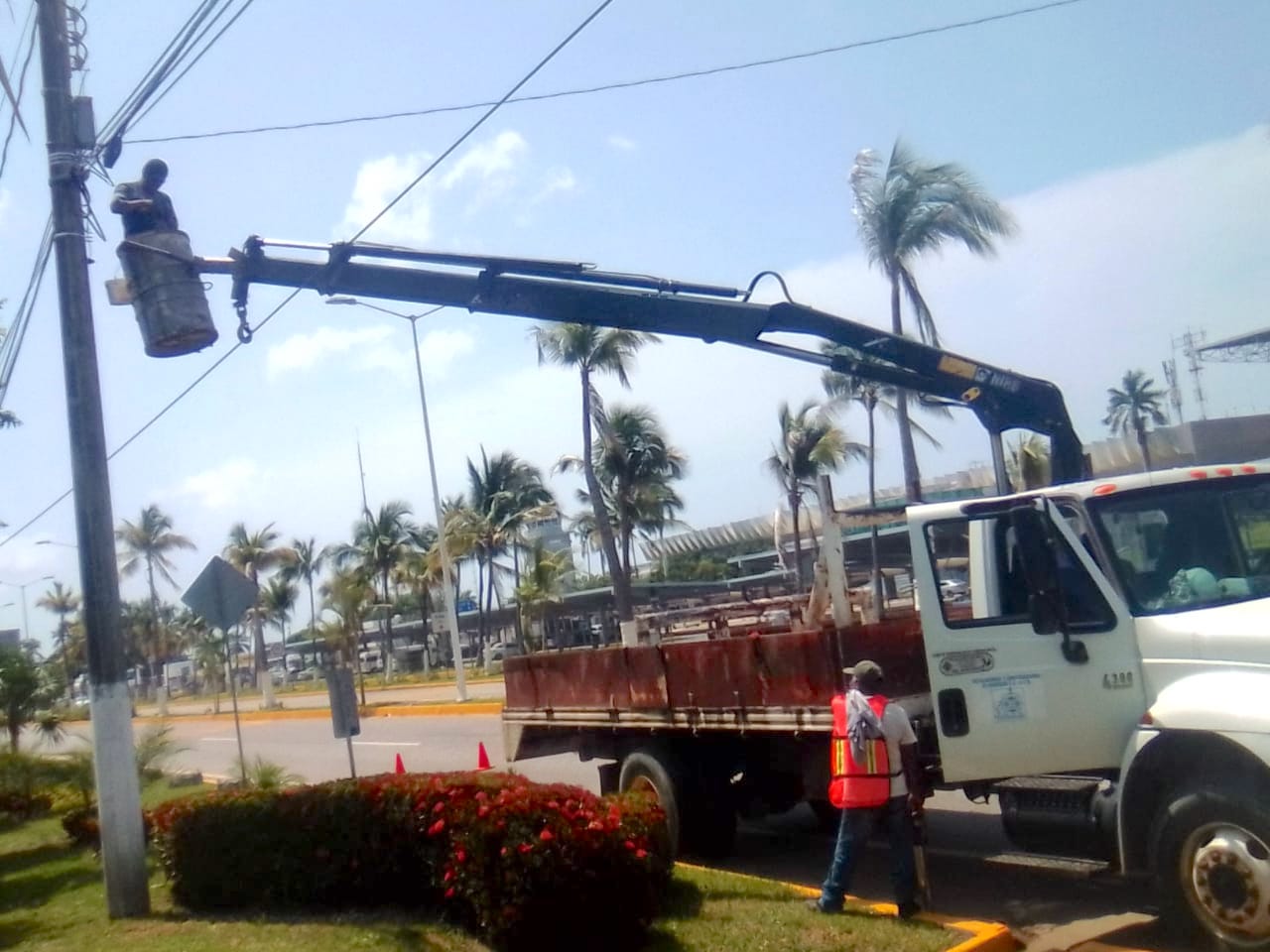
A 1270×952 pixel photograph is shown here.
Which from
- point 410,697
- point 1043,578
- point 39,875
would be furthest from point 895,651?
point 410,697

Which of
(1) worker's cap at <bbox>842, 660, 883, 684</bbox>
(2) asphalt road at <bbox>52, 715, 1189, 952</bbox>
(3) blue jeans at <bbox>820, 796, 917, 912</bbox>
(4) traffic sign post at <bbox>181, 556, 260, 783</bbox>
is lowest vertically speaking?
(2) asphalt road at <bbox>52, 715, 1189, 952</bbox>

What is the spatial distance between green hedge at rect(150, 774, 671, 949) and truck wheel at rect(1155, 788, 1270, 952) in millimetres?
2690

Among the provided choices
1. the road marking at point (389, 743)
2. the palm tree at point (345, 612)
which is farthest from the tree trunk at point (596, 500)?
the palm tree at point (345, 612)

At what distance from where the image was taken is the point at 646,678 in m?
10.3

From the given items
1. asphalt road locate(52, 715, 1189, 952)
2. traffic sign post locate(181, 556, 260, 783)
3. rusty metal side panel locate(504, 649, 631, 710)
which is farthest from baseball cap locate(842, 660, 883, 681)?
traffic sign post locate(181, 556, 260, 783)

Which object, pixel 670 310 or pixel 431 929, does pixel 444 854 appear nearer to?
pixel 431 929

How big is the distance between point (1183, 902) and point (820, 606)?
→ 11.3ft

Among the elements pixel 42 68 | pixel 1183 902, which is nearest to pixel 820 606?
pixel 1183 902

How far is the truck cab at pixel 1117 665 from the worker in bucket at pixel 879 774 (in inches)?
9.1

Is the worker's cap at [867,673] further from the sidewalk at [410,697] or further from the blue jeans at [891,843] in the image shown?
the sidewalk at [410,697]

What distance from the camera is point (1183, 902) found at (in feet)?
20.6

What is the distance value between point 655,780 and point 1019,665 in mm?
3761

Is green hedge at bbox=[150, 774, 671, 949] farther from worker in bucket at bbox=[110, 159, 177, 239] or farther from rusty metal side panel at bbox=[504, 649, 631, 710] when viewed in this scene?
worker in bucket at bbox=[110, 159, 177, 239]

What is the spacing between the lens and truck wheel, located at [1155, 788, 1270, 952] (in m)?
5.91
